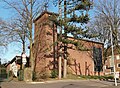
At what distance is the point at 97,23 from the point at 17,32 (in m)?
20.0

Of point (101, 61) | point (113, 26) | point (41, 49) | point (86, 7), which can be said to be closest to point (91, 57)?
point (101, 61)

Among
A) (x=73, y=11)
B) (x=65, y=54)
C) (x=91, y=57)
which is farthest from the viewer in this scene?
(x=91, y=57)

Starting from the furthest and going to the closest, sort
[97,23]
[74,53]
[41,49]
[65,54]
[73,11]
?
1. [97,23]
2. [74,53]
3. [41,49]
4. [65,54]
5. [73,11]

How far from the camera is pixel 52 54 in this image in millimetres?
36438

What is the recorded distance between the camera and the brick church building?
3622 centimetres

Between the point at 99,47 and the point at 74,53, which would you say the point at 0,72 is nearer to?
the point at 74,53

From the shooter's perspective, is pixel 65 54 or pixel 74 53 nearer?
pixel 65 54

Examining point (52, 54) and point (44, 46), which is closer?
point (52, 54)

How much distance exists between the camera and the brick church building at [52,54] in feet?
119

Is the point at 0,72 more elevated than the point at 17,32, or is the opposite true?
the point at 17,32

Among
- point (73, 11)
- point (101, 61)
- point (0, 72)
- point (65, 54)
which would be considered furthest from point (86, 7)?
point (0, 72)

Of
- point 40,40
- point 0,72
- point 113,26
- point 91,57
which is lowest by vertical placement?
point 0,72

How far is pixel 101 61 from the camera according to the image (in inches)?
1852

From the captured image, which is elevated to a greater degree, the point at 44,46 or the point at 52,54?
the point at 44,46
